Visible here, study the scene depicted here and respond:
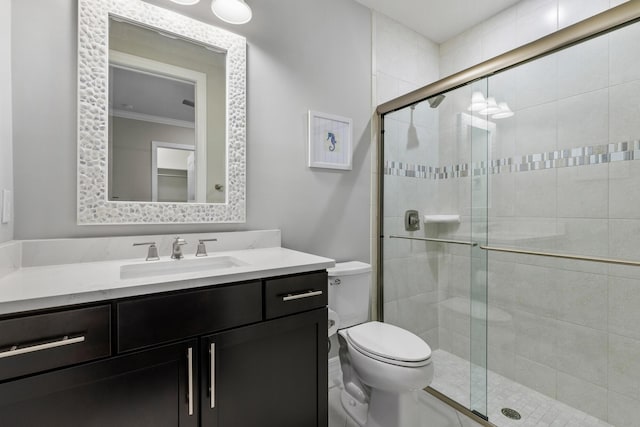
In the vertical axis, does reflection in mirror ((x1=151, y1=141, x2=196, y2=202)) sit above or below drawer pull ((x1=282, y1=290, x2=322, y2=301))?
above

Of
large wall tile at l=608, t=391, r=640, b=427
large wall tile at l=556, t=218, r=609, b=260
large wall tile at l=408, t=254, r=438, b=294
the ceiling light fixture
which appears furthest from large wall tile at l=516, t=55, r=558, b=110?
large wall tile at l=608, t=391, r=640, b=427

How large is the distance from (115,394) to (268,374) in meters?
0.46

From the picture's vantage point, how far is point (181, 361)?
921 millimetres

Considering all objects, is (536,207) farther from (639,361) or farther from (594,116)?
(639,361)

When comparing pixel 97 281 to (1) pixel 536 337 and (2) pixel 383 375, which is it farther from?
(1) pixel 536 337

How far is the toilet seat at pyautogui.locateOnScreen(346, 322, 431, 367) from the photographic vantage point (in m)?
1.32

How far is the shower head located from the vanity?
1.36 meters

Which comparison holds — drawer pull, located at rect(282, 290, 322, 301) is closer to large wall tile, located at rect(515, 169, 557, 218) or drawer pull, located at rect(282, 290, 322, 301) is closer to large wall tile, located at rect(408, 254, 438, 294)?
large wall tile, located at rect(408, 254, 438, 294)

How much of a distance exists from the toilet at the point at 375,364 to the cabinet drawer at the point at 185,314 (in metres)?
0.65

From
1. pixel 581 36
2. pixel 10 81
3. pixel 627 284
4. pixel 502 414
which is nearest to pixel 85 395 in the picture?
pixel 10 81

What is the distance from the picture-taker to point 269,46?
5.55 ft

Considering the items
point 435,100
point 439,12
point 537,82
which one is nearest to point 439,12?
point 439,12

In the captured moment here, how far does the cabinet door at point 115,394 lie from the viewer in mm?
739

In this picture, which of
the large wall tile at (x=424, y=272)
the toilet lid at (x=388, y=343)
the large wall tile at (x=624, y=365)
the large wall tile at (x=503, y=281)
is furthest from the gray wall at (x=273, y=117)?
the large wall tile at (x=624, y=365)
